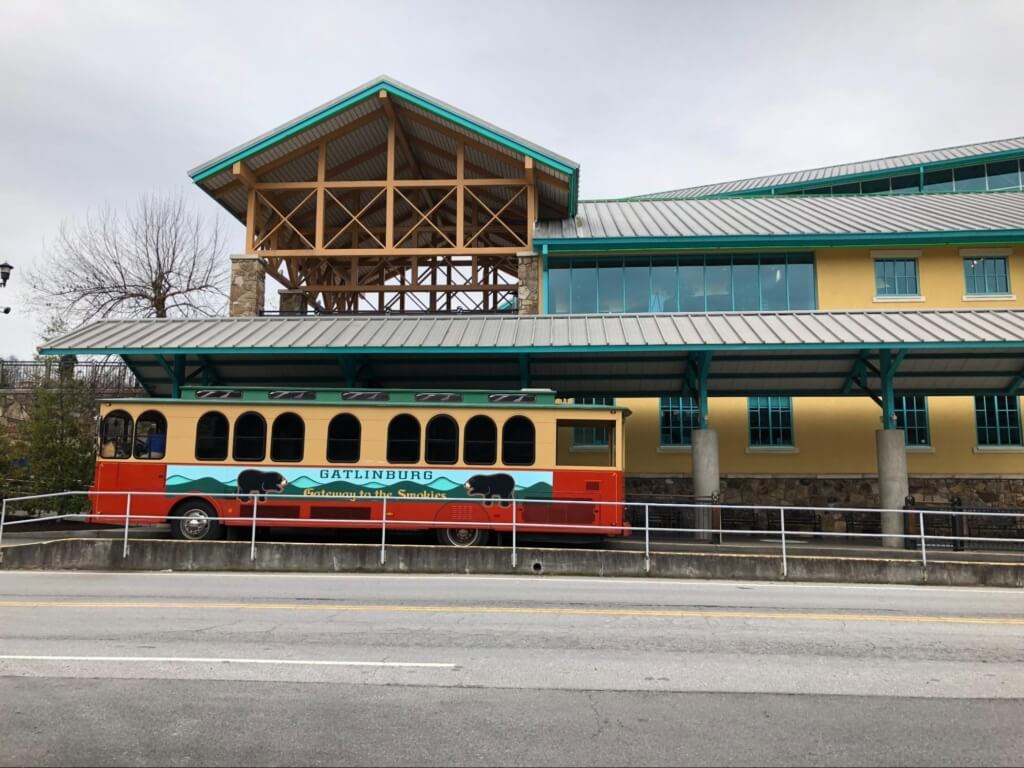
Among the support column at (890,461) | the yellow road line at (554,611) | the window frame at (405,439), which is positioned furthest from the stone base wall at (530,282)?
the yellow road line at (554,611)

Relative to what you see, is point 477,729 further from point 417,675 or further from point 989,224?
point 989,224

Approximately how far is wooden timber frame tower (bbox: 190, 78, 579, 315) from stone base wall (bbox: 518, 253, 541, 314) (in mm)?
32

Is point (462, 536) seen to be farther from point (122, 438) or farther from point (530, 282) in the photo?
point (530, 282)

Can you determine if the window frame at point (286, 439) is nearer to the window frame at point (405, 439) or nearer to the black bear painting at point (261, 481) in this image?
the black bear painting at point (261, 481)

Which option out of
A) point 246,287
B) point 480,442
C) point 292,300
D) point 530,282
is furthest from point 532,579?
point 292,300

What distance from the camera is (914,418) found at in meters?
22.9

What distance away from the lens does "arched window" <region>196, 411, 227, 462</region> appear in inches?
594

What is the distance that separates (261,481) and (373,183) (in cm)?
1175

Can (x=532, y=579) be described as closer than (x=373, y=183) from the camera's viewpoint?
A: Yes

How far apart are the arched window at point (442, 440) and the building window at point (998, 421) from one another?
17.1m

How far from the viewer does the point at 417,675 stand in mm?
6629

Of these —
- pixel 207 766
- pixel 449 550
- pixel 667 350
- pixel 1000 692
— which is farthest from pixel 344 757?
pixel 667 350

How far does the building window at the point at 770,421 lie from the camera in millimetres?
22719

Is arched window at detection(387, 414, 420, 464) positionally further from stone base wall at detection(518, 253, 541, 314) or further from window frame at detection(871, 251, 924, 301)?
window frame at detection(871, 251, 924, 301)
